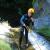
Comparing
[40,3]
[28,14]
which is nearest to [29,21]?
[28,14]

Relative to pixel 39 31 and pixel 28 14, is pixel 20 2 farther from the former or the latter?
pixel 39 31

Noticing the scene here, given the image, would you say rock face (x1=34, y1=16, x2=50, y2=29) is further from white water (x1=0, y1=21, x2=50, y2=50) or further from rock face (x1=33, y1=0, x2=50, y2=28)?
white water (x1=0, y1=21, x2=50, y2=50)

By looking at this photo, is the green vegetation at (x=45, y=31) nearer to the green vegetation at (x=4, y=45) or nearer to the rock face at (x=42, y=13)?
the rock face at (x=42, y=13)

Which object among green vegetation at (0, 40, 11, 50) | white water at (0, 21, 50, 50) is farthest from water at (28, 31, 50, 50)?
green vegetation at (0, 40, 11, 50)

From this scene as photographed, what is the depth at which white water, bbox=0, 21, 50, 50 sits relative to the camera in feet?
11.9

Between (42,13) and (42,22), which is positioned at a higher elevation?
(42,13)

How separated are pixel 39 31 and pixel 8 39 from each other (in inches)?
14.8

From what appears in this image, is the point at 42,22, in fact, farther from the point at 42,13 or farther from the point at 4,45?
the point at 4,45

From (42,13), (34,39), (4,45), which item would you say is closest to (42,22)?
(42,13)

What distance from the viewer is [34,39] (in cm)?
369

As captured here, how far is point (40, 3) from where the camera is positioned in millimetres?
3729

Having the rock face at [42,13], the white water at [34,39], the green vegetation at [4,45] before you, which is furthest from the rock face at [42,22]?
the green vegetation at [4,45]

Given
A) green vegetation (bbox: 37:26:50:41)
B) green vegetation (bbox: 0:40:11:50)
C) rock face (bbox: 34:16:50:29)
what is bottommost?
green vegetation (bbox: 0:40:11:50)

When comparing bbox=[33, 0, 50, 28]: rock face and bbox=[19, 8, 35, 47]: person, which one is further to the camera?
bbox=[33, 0, 50, 28]: rock face
